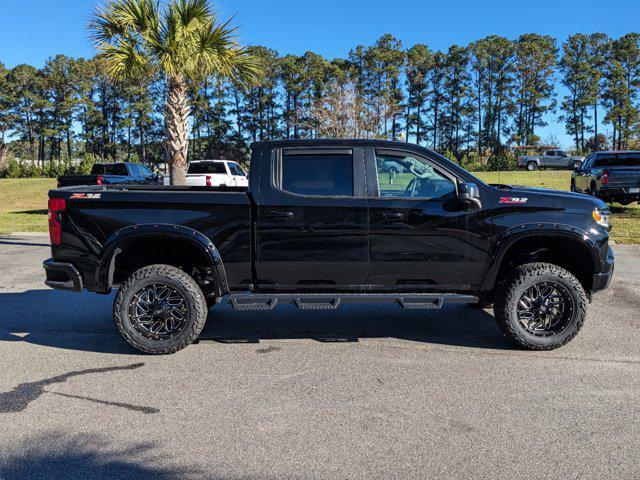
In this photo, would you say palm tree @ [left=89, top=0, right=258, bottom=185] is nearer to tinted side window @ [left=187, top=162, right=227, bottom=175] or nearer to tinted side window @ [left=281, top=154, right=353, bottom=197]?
tinted side window @ [left=281, top=154, right=353, bottom=197]

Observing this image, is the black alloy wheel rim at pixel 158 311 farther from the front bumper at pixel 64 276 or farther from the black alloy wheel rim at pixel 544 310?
the black alloy wheel rim at pixel 544 310

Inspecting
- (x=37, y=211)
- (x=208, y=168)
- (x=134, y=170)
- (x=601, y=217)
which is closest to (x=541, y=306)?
(x=601, y=217)

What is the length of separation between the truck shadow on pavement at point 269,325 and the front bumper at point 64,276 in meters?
0.65

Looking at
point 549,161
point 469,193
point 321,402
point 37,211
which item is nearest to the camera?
point 321,402

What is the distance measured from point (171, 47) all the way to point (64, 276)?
8.02 m

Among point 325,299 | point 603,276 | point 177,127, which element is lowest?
point 325,299

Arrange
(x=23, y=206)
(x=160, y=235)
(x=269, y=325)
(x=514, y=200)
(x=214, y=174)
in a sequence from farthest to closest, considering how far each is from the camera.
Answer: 1. (x=23, y=206)
2. (x=214, y=174)
3. (x=269, y=325)
4. (x=514, y=200)
5. (x=160, y=235)

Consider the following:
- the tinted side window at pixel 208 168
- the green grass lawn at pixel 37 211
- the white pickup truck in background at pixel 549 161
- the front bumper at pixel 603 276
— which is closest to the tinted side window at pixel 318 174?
the green grass lawn at pixel 37 211

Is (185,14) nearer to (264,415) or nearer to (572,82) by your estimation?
(264,415)

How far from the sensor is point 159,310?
4957 mm

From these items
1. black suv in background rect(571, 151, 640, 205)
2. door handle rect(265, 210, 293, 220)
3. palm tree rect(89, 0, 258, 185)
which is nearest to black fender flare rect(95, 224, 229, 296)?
door handle rect(265, 210, 293, 220)

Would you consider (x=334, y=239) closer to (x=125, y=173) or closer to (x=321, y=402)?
(x=321, y=402)

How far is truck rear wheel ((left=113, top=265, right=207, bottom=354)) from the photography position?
4914 mm

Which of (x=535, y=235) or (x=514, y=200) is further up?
(x=514, y=200)
